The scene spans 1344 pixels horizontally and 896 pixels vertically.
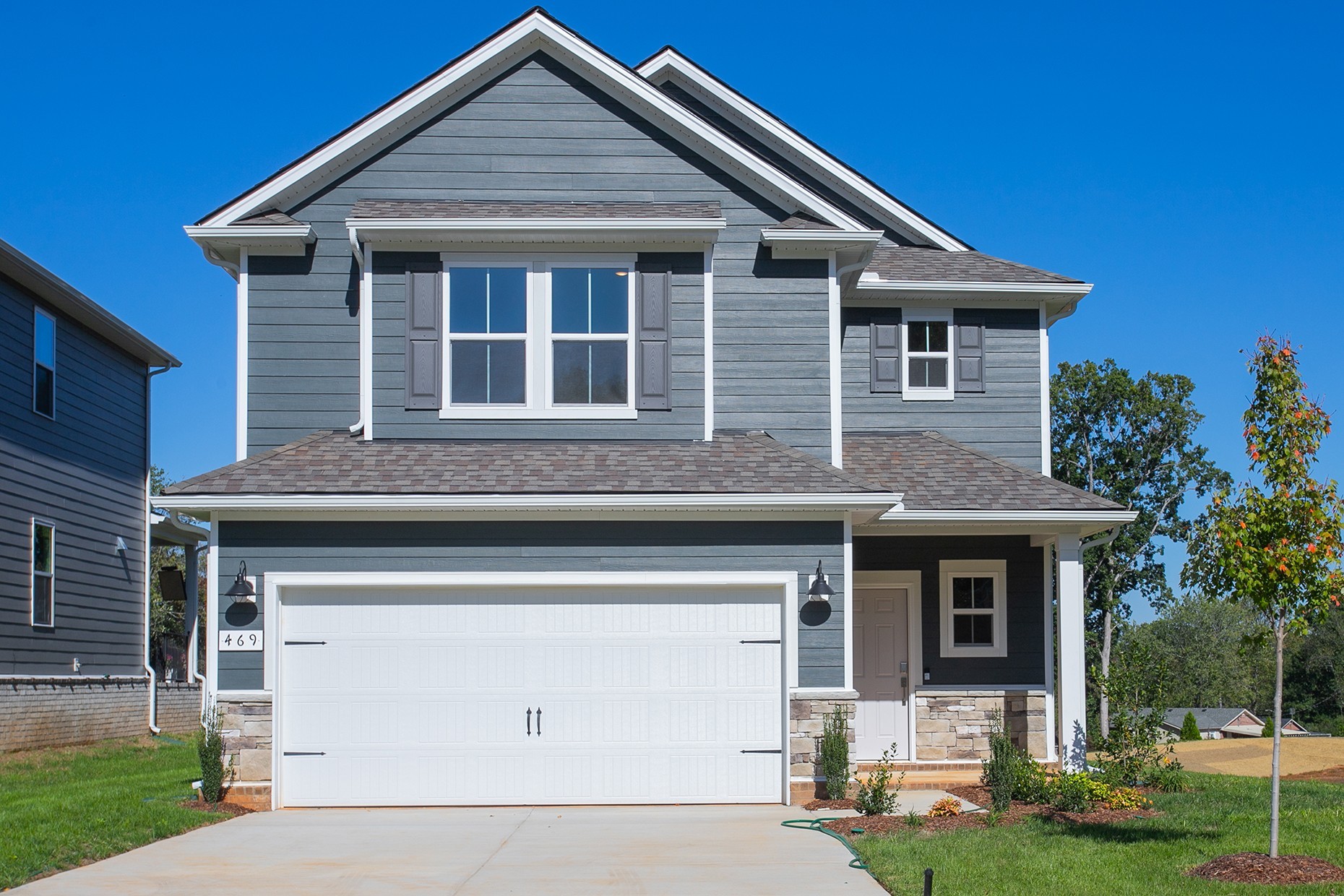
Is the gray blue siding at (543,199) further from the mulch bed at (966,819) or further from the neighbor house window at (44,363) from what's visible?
the neighbor house window at (44,363)

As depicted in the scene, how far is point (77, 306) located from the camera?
1973 centimetres

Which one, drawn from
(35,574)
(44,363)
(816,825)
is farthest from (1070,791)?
(44,363)

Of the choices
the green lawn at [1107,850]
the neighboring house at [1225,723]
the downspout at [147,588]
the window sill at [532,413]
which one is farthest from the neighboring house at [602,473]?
the neighboring house at [1225,723]

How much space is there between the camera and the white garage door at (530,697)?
12273 millimetres

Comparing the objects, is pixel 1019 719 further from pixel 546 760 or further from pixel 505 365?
pixel 505 365

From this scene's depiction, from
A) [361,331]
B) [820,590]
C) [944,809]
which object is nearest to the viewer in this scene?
[944,809]

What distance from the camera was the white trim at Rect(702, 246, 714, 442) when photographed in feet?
45.1

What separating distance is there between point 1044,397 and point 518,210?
7085 mm

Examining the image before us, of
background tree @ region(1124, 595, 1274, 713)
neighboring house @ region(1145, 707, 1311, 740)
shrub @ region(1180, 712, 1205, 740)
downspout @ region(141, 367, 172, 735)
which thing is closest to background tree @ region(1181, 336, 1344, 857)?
downspout @ region(141, 367, 172, 735)

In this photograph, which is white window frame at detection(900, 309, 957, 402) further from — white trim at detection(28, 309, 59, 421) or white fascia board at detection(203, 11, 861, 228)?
white trim at detection(28, 309, 59, 421)

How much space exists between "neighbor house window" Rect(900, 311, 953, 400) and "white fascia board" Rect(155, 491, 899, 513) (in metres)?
4.65

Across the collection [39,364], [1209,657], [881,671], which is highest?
[39,364]

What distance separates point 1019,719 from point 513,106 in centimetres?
887

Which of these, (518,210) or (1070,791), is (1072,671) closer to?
(1070,791)
